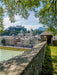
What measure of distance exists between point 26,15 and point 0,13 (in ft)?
8.02

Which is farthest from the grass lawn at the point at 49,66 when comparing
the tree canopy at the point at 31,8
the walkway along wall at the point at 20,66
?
the tree canopy at the point at 31,8

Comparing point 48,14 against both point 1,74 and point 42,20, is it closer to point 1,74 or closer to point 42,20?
point 42,20

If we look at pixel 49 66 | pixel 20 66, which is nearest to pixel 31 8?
pixel 49 66

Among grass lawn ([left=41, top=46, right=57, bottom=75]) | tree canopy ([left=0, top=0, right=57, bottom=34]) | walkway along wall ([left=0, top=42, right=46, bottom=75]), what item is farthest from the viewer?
tree canopy ([left=0, top=0, right=57, bottom=34])

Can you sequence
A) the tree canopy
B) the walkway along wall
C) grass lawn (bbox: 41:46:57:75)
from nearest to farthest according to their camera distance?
the walkway along wall, grass lawn (bbox: 41:46:57:75), the tree canopy

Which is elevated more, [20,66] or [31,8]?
[31,8]

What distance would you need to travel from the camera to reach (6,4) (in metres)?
6.34

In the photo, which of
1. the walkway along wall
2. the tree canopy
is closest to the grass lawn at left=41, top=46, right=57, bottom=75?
the walkway along wall

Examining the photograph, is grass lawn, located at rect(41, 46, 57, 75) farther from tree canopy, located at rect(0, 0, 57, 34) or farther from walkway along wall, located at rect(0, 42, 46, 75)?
tree canopy, located at rect(0, 0, 57, 34)

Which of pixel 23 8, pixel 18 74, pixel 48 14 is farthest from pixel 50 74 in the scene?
pixel 48 14

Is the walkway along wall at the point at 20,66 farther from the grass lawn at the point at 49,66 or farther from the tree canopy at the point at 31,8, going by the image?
the tree canopy at the point at 31,8

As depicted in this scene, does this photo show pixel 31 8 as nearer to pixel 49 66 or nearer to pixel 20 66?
pixel 49 66

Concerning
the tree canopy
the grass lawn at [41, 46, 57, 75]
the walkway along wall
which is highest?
the tree canopy

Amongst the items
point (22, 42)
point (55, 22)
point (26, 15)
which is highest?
point (26, 15)
